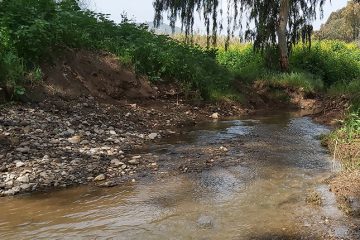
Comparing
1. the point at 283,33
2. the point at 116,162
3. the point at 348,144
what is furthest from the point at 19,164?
the point at 283,33

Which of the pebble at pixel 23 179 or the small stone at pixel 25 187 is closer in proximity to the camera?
the small stone at pixel 25 187

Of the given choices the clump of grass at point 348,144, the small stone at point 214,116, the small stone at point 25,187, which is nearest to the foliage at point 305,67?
the small stone at point 214,116

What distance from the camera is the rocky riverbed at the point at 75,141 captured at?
505 centimetres

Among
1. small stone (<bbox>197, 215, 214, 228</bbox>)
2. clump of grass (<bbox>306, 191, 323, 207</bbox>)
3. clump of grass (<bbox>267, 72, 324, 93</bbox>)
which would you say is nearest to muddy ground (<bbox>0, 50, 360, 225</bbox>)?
clump of grass (<bbox>306, 191, 323, 207</bbox>)

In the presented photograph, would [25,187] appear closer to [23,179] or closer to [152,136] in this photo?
[23,179]

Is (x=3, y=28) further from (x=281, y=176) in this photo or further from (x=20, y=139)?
(x=281, y=176)

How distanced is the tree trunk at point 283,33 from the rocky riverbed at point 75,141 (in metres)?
7.76

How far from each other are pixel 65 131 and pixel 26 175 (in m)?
1.87

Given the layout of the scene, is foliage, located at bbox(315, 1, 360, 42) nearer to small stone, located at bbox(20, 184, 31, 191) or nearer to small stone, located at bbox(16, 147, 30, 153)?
small stone, located at bbox(16, 147, 30, 153)

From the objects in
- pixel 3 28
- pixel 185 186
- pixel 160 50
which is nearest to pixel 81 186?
pixel 185 186

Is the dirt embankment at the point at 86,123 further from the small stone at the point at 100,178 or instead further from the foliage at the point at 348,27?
the foliage at the point at 348,27

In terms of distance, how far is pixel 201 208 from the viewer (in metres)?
4.28

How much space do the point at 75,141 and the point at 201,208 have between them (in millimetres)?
2899

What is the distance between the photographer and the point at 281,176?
209 inches
